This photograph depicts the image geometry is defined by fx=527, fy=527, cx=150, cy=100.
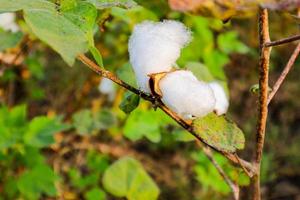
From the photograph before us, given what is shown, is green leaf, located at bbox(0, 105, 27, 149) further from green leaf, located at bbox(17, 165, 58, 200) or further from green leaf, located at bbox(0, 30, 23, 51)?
green leaf, located at bbox(0, 30, 23, 51)

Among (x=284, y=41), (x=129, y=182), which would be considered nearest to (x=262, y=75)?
(x=284, y=41)

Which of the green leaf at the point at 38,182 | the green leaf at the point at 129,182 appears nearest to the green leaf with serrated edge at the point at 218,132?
the green leaf at the point at 129,182

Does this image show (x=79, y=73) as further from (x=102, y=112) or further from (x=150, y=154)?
(x=102, y=112)

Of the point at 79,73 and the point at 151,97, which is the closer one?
the point at 151,97

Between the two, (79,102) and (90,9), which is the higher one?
(90,9)

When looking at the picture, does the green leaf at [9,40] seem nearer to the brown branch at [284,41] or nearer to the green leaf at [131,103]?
the green leaf at [131,103]

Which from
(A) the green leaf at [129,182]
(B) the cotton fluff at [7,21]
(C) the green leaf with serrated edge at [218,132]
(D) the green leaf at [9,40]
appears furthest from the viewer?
(B) the cotton fluff at [7,21]

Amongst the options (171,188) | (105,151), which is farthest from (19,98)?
(171,188)

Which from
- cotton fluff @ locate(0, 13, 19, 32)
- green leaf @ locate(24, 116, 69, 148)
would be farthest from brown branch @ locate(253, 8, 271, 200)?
cotton fluff @ locate(0, 13, 19, 32)
